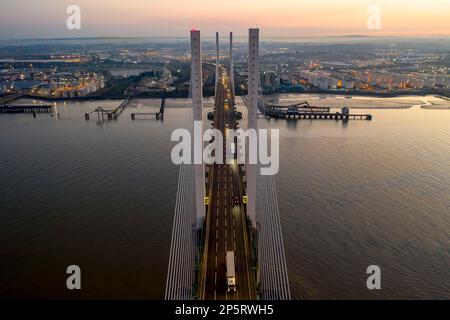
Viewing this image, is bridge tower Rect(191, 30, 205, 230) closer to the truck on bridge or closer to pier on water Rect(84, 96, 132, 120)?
the truck on bridge

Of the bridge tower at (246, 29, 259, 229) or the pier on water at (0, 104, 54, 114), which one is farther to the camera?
→ the pier on water at (0, 104, 54, 114)

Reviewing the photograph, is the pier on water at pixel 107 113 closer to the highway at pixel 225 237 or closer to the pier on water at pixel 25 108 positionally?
the pier on water at pixel 25 108

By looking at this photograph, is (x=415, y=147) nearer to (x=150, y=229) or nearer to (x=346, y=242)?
(x=346, y=242)

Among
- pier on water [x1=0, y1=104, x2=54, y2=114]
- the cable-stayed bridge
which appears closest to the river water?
the cable-stayed bridge

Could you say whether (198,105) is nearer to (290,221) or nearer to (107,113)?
(290,221)

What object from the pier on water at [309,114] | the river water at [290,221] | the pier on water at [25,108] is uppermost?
the pier on water at [25,108]

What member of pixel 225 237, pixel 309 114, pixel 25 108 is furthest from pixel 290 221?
pixel 25 108

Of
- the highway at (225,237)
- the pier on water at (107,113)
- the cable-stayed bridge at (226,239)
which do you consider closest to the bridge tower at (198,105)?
the cable-stayed bridge at (226,239)
